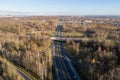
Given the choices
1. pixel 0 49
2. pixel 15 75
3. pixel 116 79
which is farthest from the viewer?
pixel 0 49

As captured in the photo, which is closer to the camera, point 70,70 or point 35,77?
point 35,77

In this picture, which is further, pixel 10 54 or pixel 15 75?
pixel 10 54

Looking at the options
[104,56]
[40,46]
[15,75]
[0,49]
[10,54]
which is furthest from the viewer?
[40,46]

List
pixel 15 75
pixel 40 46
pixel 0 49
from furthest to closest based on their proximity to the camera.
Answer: pixel 40 46, pixel 0 49, pixel 15 75

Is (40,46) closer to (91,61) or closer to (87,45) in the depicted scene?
(87,45)

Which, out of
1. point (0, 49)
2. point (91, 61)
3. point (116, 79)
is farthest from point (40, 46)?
point (116, 79)

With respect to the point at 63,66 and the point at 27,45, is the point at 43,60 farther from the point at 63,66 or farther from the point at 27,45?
the point at 27,45

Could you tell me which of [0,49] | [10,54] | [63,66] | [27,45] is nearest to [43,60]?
[63,66]

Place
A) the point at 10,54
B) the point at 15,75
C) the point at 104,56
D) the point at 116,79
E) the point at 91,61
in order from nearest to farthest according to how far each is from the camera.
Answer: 1. the point at 116,79
2. the point at 15,75
3. the point at 91,61
4. the point at 104,56
5. the point at 10,54
